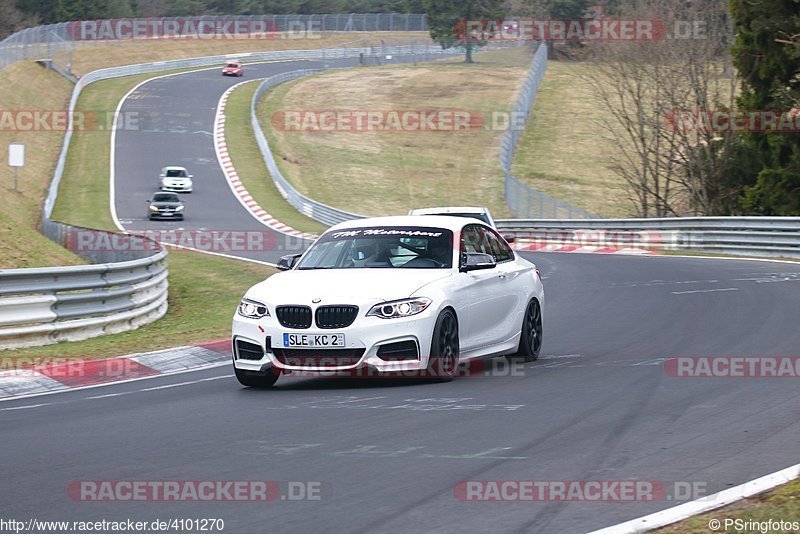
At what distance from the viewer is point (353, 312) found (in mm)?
10688

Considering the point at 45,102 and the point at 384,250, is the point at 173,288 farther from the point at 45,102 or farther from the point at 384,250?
the point at 45,102

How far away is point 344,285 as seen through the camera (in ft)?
36.1

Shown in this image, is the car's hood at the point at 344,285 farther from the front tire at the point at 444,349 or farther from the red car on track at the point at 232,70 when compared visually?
the red car on track at the point at 232,70

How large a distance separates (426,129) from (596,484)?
76133 mm

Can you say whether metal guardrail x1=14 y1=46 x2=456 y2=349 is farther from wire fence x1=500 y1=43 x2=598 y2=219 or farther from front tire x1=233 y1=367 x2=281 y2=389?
wire fence x1=500 y1=43 x2=598 y2=219

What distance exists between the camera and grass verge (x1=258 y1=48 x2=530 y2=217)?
205 feet

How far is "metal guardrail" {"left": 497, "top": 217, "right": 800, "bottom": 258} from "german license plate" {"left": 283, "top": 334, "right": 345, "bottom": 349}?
71.6 ft

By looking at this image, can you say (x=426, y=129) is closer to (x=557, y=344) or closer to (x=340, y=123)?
(x=340, y=123)

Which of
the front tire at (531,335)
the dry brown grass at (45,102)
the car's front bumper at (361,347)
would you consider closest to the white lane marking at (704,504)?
the car's front bumper at (361,347)

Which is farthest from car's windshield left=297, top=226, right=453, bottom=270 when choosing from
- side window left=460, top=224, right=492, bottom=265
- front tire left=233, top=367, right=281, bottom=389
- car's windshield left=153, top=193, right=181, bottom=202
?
car's windshield left=153, top=193, right=181, bottom=202

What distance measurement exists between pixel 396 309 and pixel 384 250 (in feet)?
4.22

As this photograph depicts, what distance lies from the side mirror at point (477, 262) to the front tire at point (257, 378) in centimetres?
208

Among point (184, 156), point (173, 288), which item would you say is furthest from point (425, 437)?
point (184, 156)

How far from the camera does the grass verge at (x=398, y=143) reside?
62.3 m
